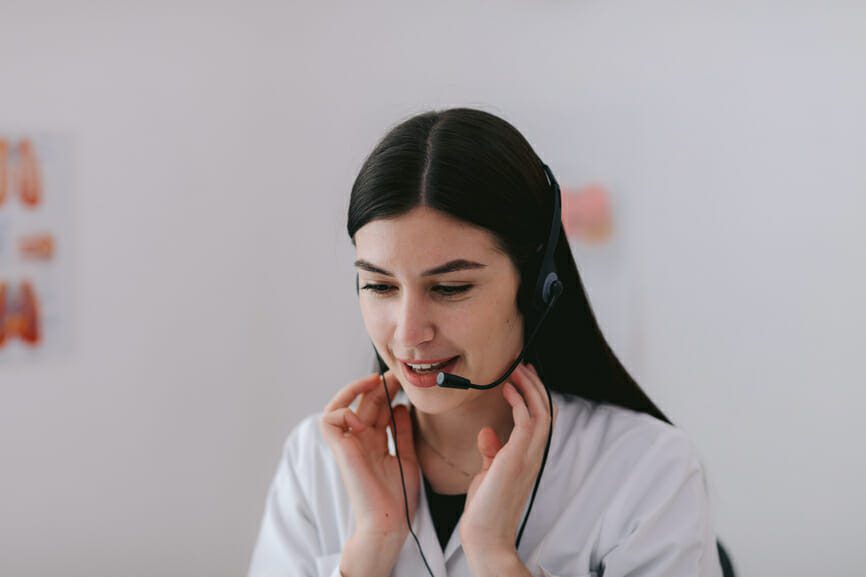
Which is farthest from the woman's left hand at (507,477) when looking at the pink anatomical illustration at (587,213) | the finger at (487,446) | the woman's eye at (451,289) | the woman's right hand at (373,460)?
the pink anatomical illustration at (587,213)

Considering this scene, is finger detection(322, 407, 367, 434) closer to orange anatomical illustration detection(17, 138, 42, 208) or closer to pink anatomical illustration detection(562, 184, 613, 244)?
pink anatomical illustration detection(562, 184, 613, 244)

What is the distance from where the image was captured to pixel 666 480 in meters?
Answer: 1.32

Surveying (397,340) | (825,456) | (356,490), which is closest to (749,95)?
(825,456)

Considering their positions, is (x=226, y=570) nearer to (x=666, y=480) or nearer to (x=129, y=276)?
(x=129, y=276)

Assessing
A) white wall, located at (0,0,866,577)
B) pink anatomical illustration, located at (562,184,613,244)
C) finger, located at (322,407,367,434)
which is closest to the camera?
finger, located at (322,407,367,434)

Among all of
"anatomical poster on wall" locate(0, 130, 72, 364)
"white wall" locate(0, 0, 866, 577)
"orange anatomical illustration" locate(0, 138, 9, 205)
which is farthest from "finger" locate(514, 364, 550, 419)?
"orange anatomical illustration" locate(0, 138, 9, 205)

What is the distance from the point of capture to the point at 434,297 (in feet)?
4.09

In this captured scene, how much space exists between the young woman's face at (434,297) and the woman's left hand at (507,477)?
9cm

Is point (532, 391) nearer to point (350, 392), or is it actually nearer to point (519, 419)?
point (519, 419)

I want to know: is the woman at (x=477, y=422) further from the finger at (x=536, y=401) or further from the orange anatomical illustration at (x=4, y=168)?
the orange anatomical illustration at (x=4, y=168)

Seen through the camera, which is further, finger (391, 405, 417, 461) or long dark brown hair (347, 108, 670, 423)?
finger (391, 405, 417, 461)

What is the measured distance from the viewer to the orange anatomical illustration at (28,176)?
1936mm

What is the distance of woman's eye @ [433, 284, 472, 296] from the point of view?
4.08ft

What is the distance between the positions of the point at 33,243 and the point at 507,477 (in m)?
1.33
